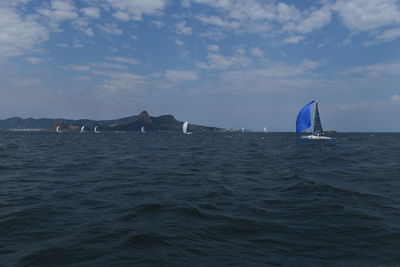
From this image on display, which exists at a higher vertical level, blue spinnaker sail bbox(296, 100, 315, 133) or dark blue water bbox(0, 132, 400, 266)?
blue spinnaker sail bbox(296, 100, 315, 133)

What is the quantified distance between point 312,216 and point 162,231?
5.38 metres

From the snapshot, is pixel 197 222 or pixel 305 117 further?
pixel 305 117

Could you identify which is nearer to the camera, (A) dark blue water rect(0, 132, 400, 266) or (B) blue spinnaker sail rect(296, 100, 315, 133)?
(A) dark blue water rect(0, 132, 400, 266)

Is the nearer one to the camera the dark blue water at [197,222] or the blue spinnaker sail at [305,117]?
the dark blue water at [197,222]

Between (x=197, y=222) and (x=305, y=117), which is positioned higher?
(x=305, y=117)

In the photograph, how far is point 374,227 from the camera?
8852 millimetres

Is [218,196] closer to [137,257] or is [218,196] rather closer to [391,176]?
[137,257]

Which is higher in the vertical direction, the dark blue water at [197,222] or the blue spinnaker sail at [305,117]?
the blue spinnaker sail at [305,117]

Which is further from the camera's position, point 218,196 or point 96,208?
point 218,196

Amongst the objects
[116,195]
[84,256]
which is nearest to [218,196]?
[116,195]

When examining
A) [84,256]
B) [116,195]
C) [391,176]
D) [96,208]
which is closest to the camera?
[84,256]

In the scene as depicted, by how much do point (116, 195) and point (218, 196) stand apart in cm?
469

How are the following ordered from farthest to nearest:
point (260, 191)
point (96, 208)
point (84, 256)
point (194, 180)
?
point (194, 180), point (260, 191), point (96, 208), point (84, 256)

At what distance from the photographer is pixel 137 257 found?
6664mm
